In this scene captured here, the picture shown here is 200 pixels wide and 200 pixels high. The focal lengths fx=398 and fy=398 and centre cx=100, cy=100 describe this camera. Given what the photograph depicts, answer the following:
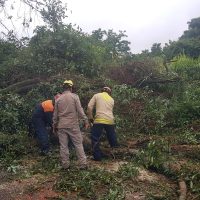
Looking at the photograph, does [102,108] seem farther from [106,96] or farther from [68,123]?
[68,123]

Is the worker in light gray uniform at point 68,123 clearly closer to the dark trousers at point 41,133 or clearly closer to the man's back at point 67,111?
the man's back at point 67,111

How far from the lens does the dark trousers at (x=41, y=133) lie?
8.72 meters

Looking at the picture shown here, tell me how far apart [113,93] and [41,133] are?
3.71m

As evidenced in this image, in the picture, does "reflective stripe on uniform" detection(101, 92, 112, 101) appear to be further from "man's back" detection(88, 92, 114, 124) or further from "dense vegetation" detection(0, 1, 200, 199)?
"dense vegetation" detection(0, 1, 200, 199)

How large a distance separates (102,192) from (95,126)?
2121 millimetres

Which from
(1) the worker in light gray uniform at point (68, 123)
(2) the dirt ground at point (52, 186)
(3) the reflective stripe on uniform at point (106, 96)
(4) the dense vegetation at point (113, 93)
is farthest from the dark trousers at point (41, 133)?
(3) the reflective stripe on uniform at point (106, 96)

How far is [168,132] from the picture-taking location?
1033 centimetres

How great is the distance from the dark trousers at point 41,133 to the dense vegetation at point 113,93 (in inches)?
12.8

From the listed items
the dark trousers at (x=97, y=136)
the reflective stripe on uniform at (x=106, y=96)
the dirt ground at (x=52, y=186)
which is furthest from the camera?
the reflective stripe on uniform at (x=106, y=96)

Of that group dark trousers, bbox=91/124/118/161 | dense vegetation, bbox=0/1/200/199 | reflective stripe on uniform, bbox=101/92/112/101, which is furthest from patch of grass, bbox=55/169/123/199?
reflective stripe on uniform, bbox=101/92/112/101

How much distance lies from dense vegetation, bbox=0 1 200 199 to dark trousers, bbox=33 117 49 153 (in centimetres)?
33

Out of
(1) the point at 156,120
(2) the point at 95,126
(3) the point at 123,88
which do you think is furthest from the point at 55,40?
(2) the point at 95,126

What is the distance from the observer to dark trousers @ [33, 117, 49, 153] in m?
8.72

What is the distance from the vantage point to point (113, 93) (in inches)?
470
